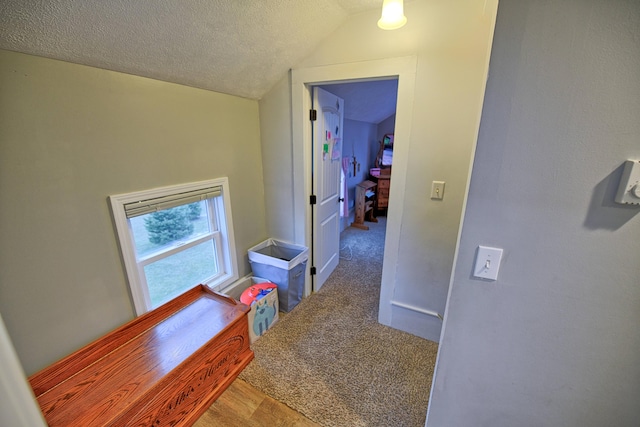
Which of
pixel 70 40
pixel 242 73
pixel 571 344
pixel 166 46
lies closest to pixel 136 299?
pixel 70 40

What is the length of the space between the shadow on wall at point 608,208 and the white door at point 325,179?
175 centimetres

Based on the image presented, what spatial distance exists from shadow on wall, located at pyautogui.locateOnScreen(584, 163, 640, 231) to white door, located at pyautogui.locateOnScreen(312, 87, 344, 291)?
175cm

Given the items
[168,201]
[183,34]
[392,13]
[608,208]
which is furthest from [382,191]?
[608,208]

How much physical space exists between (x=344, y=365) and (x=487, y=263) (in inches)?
53.4

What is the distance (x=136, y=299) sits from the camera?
150 centimetres

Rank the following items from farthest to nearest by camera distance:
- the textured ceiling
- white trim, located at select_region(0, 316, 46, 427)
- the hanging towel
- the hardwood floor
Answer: the hanging towel < the hardwood floor < the textured ceiling < white trim, located at select_region(0, 316, 46, 427)

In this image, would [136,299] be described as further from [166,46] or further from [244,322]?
[166,46]

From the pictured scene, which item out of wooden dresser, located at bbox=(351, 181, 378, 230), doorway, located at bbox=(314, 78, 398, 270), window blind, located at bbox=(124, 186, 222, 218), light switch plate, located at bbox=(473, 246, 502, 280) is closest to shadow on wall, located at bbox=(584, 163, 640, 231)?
light switch plate, located at bbox=(473, 246, 502, 280)

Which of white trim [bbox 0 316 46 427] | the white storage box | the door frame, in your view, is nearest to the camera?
white trim [bbox 0 316 46 427]

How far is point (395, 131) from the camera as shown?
1707 mm

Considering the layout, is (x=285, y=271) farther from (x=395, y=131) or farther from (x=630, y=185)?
(x=630, y=185)

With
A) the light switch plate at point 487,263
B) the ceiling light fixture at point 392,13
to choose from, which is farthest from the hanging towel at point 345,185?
the light switch plate at point 487,263

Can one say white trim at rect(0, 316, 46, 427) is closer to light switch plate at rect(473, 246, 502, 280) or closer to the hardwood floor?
light switch plate at rect(473, 246, 502, 280)

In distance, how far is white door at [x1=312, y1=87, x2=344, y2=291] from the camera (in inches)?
85.1
